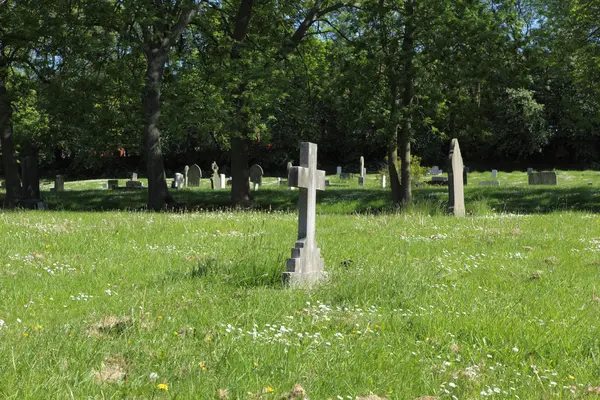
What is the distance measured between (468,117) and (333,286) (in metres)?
16.1

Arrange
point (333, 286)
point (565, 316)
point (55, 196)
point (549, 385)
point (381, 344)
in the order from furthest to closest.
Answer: point (55, 196) → point (333, 286) → point (565, 316) → point (381, 344) → point (549, 385)

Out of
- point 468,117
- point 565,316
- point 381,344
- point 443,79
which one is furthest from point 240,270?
point 468,117

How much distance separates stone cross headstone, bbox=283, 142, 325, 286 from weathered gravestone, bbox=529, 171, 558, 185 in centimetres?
2664

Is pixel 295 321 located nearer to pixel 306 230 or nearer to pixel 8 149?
pixel 306 230

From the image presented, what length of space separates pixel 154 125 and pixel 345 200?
7.26 meters

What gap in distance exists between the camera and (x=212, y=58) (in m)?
20.5

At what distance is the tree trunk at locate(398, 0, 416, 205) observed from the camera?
1850 centimetres

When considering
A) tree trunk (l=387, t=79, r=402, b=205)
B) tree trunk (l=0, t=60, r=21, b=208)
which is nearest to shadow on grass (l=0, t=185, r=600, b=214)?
tree trunk (l=387, t=79, r=402, b=205)

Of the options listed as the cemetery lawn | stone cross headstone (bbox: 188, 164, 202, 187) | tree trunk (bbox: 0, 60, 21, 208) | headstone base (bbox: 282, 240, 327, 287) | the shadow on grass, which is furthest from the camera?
stone cross headstone (bbox: 188, 164, 202, 187)

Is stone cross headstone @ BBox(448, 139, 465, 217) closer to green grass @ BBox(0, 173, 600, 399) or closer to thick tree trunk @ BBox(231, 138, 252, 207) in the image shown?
green grass @ BBox(0, 173, 600, 399)

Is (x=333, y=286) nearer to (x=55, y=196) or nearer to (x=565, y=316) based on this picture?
(x=565, y=316)

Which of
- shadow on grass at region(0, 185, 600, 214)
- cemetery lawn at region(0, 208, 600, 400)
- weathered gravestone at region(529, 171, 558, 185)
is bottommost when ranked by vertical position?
cemetery lawn at region(0, 208, 600, 400)

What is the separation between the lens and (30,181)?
2252 centimetres

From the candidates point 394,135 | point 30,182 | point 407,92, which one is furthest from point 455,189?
point 30,182
